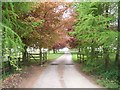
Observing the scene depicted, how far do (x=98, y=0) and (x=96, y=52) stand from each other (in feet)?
16.3

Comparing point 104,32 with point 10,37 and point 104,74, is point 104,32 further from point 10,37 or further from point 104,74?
point 10,37

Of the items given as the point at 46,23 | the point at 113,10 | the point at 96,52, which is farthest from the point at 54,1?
the point at 113,10

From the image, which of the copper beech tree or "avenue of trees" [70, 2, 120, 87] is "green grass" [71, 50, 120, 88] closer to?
"avenue of trees" [70, 2, 120, 87]

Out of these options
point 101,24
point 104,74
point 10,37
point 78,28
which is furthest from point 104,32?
point 10,37

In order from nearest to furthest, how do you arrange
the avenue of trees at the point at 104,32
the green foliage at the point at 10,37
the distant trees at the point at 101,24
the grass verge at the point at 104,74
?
the green foliage at the point at 10,37 → the grass verge at the point at 104,74 → the distant trees at the point at 101,24 → the avenue of trees at the point at 104,32

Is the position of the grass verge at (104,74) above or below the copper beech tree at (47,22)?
below

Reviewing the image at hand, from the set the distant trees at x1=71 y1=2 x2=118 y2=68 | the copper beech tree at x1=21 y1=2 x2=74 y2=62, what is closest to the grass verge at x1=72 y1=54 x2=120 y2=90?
the distant trees at x1=71 y1=2 x2=118 y2=68

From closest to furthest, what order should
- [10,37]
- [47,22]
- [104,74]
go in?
[10,37], [104,74], [47,22]

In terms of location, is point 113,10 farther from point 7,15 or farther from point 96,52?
point 7,15

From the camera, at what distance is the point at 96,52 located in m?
17.0

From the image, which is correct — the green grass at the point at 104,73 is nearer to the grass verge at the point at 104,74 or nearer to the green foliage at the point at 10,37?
the grass verge at the point at 104,74

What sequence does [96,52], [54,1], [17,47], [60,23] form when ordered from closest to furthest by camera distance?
1. [17,47]
2. [96,52]
3. [54,1]
4. [60,23]

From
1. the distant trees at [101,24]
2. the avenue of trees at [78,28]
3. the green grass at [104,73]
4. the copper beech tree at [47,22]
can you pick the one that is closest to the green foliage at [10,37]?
the avenue of trees at [78,28]

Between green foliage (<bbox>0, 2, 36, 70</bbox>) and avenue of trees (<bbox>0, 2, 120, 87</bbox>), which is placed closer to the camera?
green foliage (<bbox>0, 2, 36, 70</bbox>)
